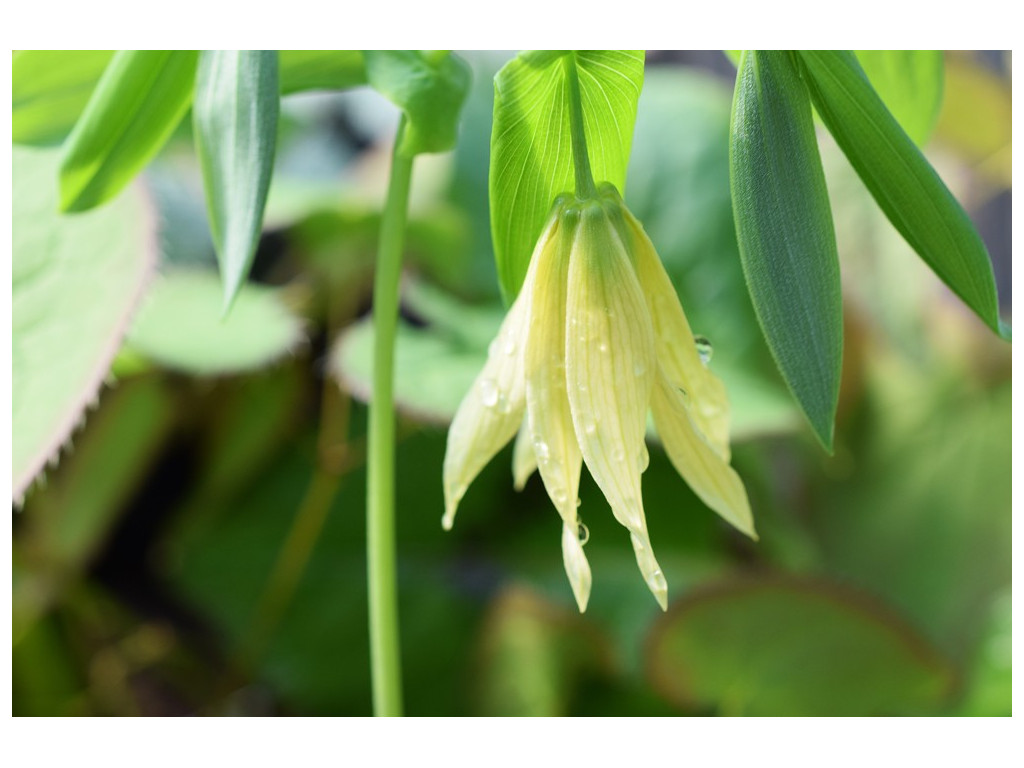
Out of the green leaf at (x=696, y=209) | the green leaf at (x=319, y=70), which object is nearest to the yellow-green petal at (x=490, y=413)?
the green leaf at (x=319, y=70)

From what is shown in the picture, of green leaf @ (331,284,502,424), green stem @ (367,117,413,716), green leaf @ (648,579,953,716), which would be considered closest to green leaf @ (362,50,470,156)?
green stem @ (367,117,413,716)

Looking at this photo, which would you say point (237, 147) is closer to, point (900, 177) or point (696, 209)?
point (900, 177)

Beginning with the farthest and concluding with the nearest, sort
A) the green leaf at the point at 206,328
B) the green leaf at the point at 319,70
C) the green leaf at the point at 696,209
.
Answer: the green leaf at the point at 696,209 < the green leaf at the point at 206,328 < the green leaf at the point at 319,70

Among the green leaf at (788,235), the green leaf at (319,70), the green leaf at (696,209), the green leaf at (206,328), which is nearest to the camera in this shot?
the green leaf at (788,235)

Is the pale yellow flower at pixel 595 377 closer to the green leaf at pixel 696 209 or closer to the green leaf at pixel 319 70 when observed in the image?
the green leaf at pixel 319 70

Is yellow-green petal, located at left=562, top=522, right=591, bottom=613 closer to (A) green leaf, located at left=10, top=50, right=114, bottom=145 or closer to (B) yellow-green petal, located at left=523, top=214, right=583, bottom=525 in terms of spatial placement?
(B) yellow-green petal, located at left=523, top=214, right=583, bottom=525
